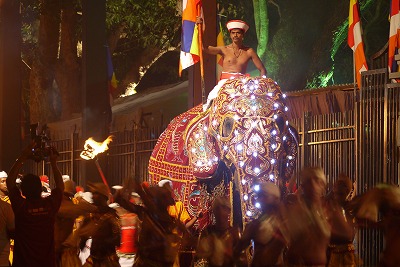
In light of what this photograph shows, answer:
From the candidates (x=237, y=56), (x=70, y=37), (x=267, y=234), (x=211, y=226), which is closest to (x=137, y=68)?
(x=70, y=37)

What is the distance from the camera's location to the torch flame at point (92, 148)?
14844 millimetres

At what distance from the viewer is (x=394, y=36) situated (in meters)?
14.9

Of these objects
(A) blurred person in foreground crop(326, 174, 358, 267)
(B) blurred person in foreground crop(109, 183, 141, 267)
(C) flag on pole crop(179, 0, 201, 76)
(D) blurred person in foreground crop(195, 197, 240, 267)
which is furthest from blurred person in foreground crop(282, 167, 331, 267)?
(C) flag on pole crop(179, 0, 201, 76)

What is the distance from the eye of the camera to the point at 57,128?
27281mm

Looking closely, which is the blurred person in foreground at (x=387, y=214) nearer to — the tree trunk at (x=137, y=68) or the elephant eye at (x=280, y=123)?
the elephant eye at (x=280, y=123)

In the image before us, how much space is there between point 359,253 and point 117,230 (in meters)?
5.02

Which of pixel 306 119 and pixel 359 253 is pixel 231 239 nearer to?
pixel 359 253

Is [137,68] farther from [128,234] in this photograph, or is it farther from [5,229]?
[5,229]

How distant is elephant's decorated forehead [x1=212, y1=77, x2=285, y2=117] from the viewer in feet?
39.0

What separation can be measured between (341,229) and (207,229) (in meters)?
1.65

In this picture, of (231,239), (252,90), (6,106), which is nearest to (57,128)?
(6,106)

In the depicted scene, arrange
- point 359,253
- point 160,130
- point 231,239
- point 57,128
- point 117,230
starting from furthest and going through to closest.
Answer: point 57,128, point 160,130, point 359,253, point 117,230, point 231,239

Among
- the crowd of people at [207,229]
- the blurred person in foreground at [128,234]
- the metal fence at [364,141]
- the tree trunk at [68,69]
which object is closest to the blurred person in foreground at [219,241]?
the crowd of people at [207,229]

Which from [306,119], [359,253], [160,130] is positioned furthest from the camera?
[160,130]
